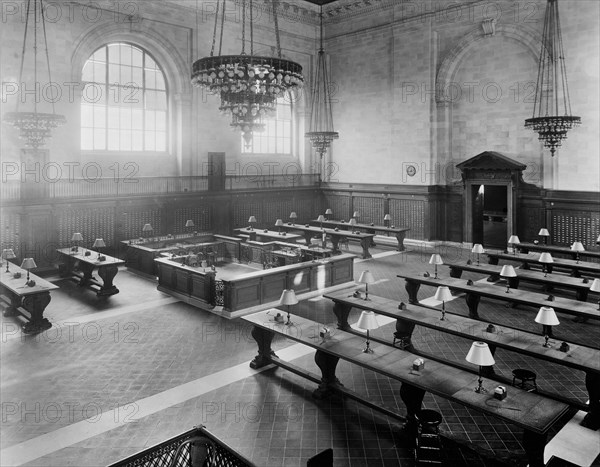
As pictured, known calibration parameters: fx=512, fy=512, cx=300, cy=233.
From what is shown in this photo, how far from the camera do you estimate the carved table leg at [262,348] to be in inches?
316

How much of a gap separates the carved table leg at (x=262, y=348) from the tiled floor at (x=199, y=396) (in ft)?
0.53

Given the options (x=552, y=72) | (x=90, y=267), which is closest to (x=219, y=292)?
(x=90, y=267)

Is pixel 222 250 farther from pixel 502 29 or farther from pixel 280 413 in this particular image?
pixel 502 29

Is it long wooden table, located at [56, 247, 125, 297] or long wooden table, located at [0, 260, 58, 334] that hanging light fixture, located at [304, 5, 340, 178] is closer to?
long wooden table, located at [56, 247, 125, 297]

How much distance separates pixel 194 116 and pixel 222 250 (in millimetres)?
5777

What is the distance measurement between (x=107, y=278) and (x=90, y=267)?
1000 millimetres

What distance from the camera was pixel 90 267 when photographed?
13.0 m

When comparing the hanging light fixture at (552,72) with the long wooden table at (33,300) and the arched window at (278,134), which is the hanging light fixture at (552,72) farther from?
the long wooden table at (33,300)

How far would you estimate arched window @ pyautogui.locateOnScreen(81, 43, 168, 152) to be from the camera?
17.0 meters

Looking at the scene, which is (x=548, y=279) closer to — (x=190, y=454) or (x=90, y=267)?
(x=190, y=454)

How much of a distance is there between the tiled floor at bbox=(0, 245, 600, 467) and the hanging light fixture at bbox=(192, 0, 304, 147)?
416 centimetres

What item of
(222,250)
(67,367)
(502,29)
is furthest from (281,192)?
(67,367)

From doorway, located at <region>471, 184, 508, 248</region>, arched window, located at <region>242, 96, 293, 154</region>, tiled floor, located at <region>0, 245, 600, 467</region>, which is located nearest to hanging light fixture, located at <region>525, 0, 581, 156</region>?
doorway, located at <region>471, 184, 508, 248</region>

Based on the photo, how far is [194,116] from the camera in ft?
63.1
